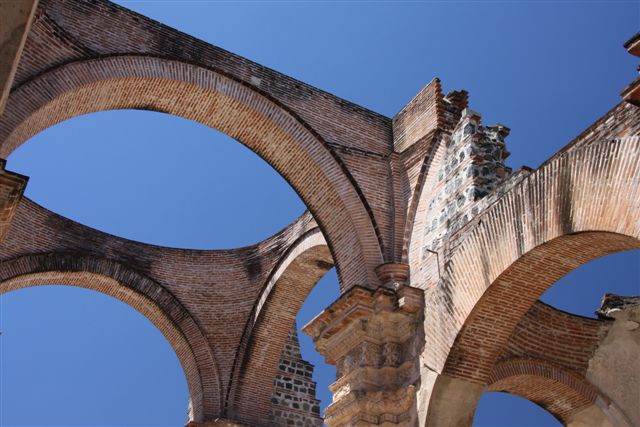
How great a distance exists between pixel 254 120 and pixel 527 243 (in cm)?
300

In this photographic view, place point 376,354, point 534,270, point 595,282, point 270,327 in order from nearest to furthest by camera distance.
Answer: point 534,270, point 376,354, point 270,327, point 595,282

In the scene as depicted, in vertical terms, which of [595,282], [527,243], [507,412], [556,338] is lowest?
[527,243]

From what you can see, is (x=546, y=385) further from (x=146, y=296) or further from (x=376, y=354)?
(x=146, y=296)

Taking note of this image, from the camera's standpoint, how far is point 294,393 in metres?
10.2

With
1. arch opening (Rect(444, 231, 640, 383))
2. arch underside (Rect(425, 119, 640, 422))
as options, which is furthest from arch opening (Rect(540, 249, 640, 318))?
arch opening (Rect(444, 231, 640, 383))

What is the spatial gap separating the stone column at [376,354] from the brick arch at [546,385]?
0.86 metres

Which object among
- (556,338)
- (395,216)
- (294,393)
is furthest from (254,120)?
(294,393)

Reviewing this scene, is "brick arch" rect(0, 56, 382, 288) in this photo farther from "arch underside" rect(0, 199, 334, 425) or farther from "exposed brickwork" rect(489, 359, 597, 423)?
"arch underside" rect(0, 199, 334, 425)

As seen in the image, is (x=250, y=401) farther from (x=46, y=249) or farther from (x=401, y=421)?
(x=401, y=421)

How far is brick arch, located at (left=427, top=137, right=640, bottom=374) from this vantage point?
14.6 ft


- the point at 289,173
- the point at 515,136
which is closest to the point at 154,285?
the point at 289,173

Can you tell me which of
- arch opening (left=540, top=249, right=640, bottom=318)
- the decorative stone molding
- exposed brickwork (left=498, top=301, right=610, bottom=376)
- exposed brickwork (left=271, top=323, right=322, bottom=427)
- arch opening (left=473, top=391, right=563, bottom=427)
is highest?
arch opening (left=540, top=249, right=640, bottom=318)

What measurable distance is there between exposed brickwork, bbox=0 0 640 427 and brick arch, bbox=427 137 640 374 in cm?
1

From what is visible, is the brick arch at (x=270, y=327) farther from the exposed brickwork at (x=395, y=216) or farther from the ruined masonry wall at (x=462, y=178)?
the ruined masonry wall at (x=462, y=178)
